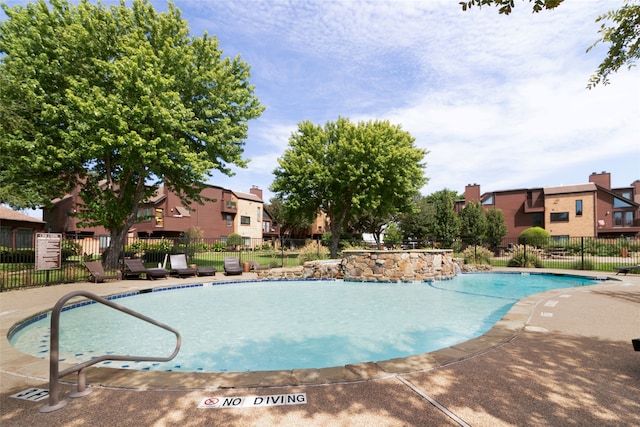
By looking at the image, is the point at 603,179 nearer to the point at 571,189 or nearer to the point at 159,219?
the point at 571,189

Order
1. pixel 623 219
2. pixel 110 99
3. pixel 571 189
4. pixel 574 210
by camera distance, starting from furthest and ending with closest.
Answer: pixel 623 219 → pixel 571 189 → pixel 574 210 → pixel 110 99

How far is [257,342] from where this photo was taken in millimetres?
7246

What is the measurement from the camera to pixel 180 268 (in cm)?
1593

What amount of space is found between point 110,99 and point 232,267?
999cm

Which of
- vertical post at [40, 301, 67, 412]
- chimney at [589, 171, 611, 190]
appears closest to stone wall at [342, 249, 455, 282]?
vertical post at [40, 301, 67, 412]

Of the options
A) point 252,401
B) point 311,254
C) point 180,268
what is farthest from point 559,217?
point 252,401

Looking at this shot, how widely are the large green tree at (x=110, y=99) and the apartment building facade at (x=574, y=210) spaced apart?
37.5 meters

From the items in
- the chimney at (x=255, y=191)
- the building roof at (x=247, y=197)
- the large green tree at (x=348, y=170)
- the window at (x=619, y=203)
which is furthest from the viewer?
the chimney at (x=255, y=191)

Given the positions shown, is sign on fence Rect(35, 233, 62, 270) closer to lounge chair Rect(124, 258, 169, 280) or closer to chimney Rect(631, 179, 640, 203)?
lounge chair Rect(124, 258, 169, 280)

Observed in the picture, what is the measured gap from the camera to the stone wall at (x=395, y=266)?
1553 cm

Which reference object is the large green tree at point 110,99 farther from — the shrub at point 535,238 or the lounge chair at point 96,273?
the shrub at point 535,238

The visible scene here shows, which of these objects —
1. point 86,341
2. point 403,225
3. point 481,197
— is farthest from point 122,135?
point 481,197

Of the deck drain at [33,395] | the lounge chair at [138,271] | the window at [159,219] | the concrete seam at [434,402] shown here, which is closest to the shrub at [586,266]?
the concrete seam at [434,402]

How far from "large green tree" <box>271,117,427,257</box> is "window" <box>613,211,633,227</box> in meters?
27.3
